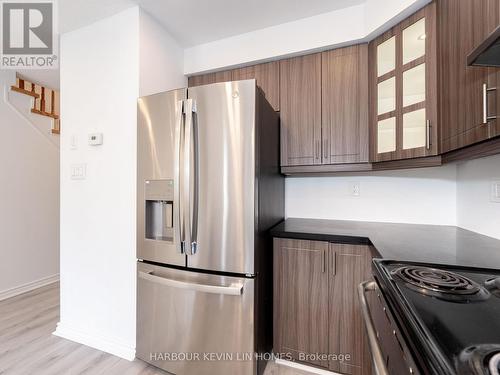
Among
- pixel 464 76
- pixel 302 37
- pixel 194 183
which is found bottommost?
pixel 194 183

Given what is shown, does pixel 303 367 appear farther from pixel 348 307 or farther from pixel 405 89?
pixel 405 89

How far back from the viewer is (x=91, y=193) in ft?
6.07

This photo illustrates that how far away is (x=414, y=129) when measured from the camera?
146cm

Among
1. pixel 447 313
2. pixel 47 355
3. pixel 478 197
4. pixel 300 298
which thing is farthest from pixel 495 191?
A: pixel 47 355

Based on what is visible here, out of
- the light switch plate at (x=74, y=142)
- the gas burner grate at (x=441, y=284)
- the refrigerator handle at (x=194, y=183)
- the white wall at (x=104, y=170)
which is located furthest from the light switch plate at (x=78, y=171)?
the gas burner grate at (x=441, y=284)

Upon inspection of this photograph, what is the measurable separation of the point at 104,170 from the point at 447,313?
80.5 inches

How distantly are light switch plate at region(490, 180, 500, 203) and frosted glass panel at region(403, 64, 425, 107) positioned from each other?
0.59m

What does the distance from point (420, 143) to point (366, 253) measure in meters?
0.73

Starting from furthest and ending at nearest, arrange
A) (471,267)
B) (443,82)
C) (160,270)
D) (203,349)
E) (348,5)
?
(348,5)
(160,270)
(203,349)
(443,82)
(471,267)

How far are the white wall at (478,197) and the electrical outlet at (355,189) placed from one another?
659 millimetres

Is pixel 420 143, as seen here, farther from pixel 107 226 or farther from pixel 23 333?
pixel 23 333

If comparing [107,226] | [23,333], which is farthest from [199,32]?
[23,333]

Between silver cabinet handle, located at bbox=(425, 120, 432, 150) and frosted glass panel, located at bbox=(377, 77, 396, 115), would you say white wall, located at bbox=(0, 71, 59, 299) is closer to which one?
frosted glass panel, located at bbox=(377, 77, 396, 115)

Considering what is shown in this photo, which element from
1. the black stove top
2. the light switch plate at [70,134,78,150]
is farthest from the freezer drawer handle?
the light switch plate at [70,134,78,150]
